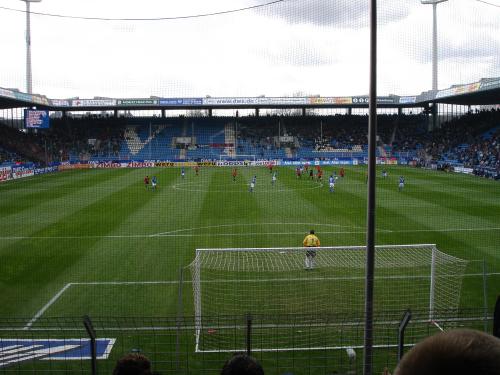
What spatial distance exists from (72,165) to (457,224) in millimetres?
37111

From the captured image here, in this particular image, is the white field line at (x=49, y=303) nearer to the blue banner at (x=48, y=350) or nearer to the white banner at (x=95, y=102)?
the blue banner at (x=48, y=350)

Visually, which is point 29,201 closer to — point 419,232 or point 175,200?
point 175,200

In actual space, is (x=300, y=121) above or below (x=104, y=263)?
above

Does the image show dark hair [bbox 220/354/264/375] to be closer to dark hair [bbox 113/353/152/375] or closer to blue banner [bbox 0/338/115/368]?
dark hair [bbox 113/353/152/375]

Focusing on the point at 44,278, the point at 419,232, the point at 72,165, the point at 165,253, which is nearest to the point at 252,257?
the point at 165,253

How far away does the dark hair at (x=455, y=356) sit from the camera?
1.05 m

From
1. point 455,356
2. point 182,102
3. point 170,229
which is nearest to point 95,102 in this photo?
point 182,102

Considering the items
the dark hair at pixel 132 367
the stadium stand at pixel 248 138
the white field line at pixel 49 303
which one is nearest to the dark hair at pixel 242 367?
the dark hair at pixel 132 367

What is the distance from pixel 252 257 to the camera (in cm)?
1316

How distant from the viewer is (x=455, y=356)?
3.51 feet

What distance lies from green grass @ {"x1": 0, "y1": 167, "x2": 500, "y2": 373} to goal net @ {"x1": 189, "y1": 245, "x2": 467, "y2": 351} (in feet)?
1.71

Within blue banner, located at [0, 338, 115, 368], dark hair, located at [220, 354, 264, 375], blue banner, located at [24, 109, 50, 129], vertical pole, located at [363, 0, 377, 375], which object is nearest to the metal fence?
blue banner, located at [0, 338, 115, 368]

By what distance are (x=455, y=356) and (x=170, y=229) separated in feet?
55.7

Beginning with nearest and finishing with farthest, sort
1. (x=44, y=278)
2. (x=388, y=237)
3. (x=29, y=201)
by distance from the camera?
(x=44, y=278) < (x=388, y=237) < (x=29, y=201)
